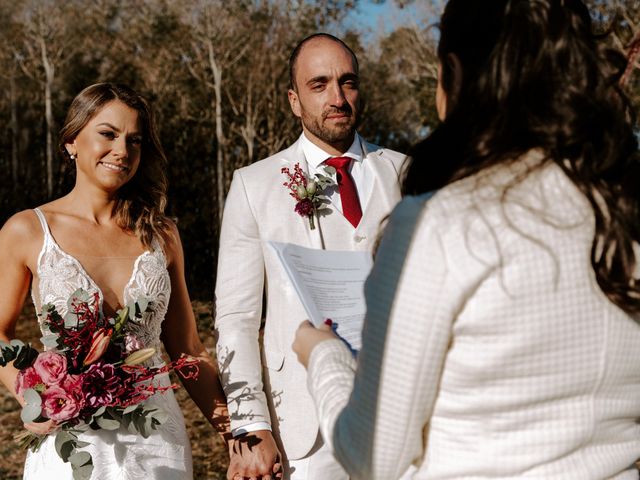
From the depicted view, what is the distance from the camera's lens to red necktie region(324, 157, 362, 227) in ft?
9.95

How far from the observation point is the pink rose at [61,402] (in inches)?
92.7

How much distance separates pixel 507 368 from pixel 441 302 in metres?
0.18

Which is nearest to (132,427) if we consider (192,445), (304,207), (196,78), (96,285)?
(96,285)

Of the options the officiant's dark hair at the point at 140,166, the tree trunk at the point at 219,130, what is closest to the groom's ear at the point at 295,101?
the officiant's dark hair at the point at 140,166

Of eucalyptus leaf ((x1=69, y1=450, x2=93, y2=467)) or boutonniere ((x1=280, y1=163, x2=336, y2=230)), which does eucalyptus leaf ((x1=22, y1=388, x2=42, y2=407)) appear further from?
boutonniere ((x1=280, y1=163, x2=336, y2=230))

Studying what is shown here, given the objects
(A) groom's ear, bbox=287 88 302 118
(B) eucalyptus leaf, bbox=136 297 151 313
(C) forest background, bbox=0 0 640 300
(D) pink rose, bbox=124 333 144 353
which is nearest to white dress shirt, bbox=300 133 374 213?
(A) groom's ear, bbox=287 88 302 118

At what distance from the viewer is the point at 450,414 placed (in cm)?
136

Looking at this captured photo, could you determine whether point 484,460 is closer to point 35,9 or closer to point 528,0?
point 528,0

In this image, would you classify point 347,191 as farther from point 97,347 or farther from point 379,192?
point 97,347

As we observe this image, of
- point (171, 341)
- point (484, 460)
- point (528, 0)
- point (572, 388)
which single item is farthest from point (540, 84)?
point (171, 341)

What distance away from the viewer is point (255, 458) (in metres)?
2.76

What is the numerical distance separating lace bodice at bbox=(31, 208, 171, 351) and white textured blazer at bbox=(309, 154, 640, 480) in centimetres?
172

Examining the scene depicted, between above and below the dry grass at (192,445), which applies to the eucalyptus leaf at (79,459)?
above

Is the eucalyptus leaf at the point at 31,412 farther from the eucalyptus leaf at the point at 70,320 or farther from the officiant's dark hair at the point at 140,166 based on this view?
the officiant's dark hair at the point at 140,166
